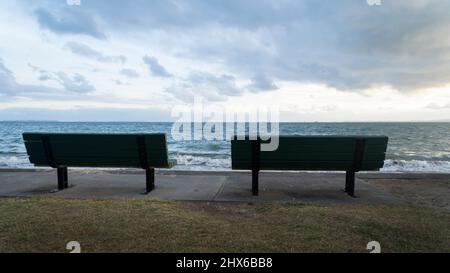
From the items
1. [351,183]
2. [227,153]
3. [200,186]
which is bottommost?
[227,153]

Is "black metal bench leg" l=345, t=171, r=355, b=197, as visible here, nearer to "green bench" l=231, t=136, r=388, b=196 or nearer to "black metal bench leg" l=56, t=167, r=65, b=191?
"green bench" l=231, t=136, r=388, b=196

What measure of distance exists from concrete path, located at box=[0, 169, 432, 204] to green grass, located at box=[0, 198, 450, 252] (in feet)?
2.09

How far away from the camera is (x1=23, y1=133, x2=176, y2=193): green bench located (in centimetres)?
632

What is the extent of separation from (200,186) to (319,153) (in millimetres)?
2398

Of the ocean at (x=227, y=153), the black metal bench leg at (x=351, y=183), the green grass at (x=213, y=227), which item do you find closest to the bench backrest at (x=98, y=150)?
the green grass at (x=213, y=227)

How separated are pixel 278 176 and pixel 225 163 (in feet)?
15.7

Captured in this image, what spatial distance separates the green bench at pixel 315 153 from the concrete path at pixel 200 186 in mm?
564

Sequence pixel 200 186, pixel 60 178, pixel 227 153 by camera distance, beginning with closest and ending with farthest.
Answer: pixel 60 178, pixel 200 186, pixel 227 153

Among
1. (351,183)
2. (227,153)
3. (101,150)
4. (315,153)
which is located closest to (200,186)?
(101,150)

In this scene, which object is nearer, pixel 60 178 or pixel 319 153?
pixel 319 153

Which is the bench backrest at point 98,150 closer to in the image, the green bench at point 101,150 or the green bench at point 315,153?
the green bench at point 101,150

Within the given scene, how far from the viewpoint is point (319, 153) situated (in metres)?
6.21

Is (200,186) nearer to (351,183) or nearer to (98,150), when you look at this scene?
(98,150)
